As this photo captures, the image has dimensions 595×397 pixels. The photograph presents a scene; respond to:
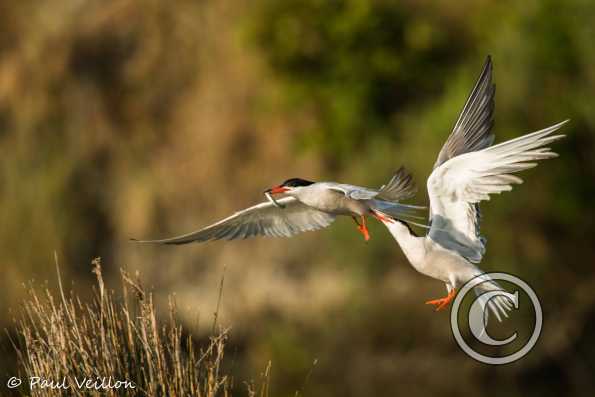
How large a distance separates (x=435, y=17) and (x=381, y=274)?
5305 mm

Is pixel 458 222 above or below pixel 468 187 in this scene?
below

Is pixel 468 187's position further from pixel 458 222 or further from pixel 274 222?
pixel 274 222

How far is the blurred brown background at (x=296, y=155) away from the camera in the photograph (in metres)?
13.0

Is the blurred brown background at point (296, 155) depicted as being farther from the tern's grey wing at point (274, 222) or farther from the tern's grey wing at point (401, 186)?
the tern's grey wing at point (401, 186)

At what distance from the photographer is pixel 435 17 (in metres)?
17.0

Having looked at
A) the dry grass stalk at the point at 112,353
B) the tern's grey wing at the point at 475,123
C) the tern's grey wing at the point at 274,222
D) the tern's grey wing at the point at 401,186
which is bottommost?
the dry grass stalk at the point at 112,353

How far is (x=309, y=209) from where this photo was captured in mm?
6418

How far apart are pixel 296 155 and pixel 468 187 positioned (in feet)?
36.2

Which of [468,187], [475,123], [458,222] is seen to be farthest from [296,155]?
[468,187]

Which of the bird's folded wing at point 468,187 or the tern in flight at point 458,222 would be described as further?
the tern in flight at point 458,222

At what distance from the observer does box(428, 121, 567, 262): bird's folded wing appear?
5.10 meters

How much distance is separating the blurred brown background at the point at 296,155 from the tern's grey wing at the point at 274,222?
4251 mm

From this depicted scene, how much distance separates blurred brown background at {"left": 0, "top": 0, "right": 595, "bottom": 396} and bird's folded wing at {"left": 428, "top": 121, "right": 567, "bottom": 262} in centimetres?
520

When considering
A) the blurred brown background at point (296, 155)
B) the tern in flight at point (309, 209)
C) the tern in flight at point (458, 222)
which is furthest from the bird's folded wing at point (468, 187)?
the blurred brown background at point (296, 155)
